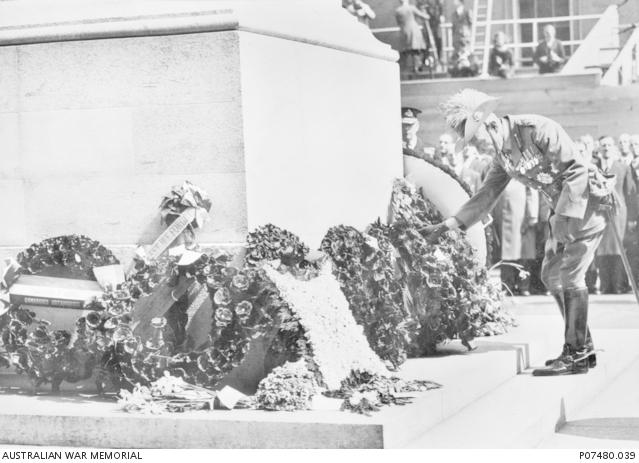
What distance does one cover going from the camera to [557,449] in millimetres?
7117

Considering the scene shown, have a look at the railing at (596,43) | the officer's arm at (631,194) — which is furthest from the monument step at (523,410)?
the railing at (596,43)

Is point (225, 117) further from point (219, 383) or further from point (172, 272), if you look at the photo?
point (219, 383)

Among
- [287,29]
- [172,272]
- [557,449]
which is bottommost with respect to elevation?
[557,449]

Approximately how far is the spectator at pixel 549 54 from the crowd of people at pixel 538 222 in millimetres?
6466

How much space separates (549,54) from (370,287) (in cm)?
1694

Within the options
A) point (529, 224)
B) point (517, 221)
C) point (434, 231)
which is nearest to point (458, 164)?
point (517, 221)

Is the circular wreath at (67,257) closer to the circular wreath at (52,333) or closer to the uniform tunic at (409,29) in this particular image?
the circular wreath at (52,333)

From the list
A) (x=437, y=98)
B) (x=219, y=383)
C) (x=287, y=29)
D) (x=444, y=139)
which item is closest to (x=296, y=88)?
(x=287, y=29)

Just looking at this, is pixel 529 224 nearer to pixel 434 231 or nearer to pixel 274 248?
pixel 434 231

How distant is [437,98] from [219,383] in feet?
54.3

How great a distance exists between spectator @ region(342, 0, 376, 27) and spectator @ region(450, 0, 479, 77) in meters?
1.62

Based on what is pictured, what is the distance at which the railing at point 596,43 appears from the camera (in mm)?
24375

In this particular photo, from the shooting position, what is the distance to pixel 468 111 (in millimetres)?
8672

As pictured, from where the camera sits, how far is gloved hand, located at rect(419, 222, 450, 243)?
9.24 metres
